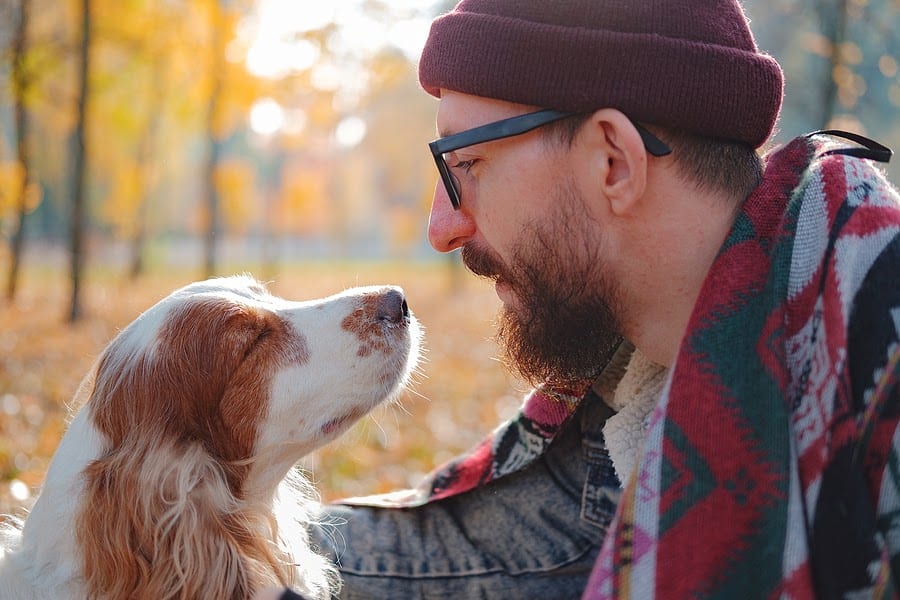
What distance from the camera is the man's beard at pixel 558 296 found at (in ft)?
7.23

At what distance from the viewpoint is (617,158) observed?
2.10 m

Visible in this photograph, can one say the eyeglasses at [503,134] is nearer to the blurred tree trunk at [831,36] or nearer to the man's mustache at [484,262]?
the man's mustache at [484,262]

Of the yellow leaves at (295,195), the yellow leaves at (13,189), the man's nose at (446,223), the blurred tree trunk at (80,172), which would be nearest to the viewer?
the man's nose at (446,223)

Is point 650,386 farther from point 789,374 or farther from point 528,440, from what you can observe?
point 789,374

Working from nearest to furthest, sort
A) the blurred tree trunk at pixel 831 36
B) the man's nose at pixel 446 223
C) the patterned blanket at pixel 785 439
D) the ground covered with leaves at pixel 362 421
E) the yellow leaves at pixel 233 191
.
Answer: the patterned blanket at pixel 785 439, the man's nose at pixel 446 223, the ground covered with leaves at pixel 362 421, the blurred tree trunk at pixel 831 36, the yellow leaves at pixel 233 191

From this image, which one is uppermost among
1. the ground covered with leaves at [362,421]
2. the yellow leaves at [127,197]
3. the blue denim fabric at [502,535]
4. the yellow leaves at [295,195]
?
the blue denim fabric at [502,535]

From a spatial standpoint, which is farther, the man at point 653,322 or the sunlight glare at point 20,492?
the sunlight glare at point 20,492

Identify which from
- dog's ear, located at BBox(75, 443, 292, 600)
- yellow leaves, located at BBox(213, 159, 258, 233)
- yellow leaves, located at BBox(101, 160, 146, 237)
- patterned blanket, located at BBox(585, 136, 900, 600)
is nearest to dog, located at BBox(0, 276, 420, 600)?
dog's ear, located at BBox(75, 443, 292, 600)

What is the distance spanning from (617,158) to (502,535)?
1.41 meters

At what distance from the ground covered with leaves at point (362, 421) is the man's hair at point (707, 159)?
1250 mm

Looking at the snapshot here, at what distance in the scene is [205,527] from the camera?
2.33m

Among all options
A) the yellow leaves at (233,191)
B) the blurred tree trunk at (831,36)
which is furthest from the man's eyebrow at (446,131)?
the yellow leaves at (233,191)

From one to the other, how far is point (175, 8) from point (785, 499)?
52.2 ft

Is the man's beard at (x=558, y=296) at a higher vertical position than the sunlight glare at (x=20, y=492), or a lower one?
higher
